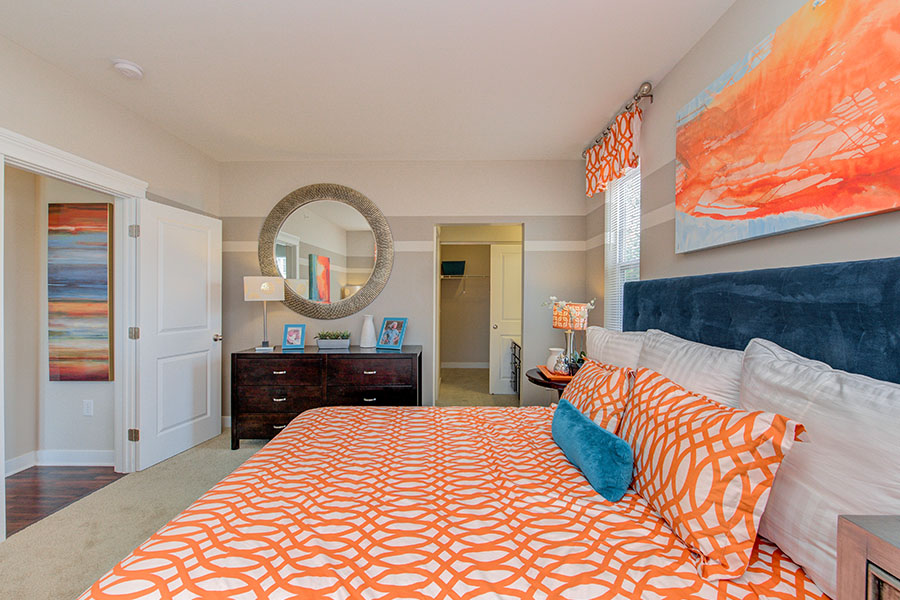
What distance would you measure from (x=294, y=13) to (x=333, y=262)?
220cm

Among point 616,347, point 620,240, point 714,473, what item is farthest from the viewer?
point 620,240

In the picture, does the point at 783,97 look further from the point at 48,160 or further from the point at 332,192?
the point at 48,160

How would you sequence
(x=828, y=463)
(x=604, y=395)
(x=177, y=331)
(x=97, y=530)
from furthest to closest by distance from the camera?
(x=177, y=331)
(x=97, y=530)
(x=604, y=395)
(x=828, y=463)

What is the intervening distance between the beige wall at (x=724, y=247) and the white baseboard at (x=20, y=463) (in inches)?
181

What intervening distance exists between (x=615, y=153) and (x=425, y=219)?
1748 millimetres

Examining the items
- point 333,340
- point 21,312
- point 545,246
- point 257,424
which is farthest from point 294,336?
point 545,246

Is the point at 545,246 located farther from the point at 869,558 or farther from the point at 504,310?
the point at 869,558

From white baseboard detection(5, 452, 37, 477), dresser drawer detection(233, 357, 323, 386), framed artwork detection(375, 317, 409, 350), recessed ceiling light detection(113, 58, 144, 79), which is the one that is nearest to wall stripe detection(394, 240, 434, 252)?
framed artwork detection(375, 317, 409, 350)

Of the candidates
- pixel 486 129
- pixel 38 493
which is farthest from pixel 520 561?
pixel 38 493

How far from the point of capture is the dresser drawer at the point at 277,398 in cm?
315

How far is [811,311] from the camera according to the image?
1159 millimetres

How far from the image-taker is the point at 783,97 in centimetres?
133

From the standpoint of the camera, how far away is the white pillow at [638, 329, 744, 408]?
1268 millimetres

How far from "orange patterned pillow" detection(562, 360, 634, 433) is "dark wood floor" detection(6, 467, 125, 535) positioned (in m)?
A: 3.10
